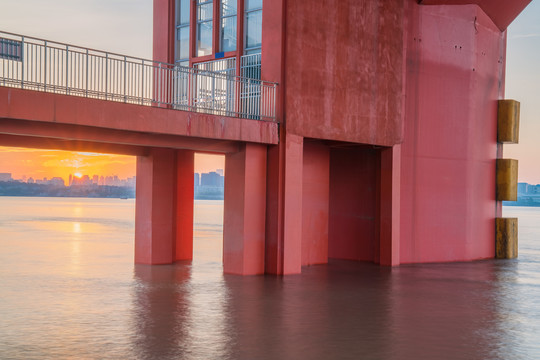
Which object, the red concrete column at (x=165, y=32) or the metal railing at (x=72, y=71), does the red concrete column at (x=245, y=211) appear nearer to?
the metal railing at (x=72, y=71)

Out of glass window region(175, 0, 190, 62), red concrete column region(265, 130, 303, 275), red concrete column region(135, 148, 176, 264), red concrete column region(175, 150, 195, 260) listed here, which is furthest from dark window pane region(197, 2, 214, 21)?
red concrete column region(265, 130, 303, 275)

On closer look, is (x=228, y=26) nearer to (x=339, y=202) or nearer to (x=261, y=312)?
(x=339, y=202)

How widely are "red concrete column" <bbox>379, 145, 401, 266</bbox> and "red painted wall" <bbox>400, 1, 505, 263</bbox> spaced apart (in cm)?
62

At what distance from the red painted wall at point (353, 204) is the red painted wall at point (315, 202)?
1.41 meters

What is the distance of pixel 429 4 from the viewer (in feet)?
79.7

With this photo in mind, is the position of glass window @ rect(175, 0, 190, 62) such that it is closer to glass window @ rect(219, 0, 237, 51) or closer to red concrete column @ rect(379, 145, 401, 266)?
glass window @ rect(219, 0, 237, 51)

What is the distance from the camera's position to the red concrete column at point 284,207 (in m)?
19.4

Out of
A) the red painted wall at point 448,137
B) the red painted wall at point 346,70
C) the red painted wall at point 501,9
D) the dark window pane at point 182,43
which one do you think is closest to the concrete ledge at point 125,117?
the red painted wall at point 346,70

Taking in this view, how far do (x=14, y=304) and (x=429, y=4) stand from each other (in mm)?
17564

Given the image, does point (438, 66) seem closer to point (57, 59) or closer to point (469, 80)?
point (469, 80)

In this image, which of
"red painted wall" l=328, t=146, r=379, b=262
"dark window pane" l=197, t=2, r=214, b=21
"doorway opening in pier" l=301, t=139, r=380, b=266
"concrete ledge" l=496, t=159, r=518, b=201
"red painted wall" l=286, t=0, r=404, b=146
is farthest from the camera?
"concrete ledge" l=496, t=159, r=518, b=201

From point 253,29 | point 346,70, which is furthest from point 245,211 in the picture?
point 253,29

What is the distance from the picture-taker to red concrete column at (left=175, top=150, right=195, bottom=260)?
2275 centimetres

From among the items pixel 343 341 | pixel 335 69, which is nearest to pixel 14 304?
pixel 343 341
